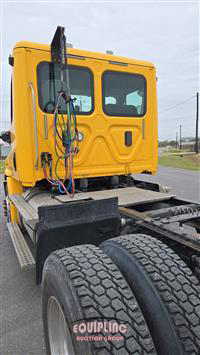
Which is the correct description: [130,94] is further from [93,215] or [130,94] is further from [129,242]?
[129,242]

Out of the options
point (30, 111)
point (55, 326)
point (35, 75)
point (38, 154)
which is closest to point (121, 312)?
point (55, 326)

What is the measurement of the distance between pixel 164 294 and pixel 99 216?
0.92m

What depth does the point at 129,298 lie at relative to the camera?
126 centimetres

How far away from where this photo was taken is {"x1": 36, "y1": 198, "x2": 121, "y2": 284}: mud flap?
1.91 meters

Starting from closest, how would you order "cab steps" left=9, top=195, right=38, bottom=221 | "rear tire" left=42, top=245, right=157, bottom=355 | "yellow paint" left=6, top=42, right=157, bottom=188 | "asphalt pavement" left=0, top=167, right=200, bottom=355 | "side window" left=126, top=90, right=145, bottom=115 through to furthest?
"rear tire" left=42, top=245, right=157, bottom=355
"asphalt pavement" left=0, top=167, right=200, bottom=355
"cab steps" left=9, top=195, right=38, bottom=221
"yellow paint" left=6, top=42, right=157, bottom=188
"side window" left=126, top=90, right=145, bottom=115

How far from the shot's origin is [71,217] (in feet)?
6.49

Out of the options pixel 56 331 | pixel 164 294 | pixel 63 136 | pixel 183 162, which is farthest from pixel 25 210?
pixel 183 162

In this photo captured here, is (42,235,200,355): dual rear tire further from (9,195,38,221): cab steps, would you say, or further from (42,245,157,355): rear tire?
(9,195,38,221): cab steps

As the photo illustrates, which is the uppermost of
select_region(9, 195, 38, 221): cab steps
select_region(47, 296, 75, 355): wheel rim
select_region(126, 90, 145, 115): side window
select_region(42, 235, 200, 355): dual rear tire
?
select_region(126, 90, 145, 115): side window

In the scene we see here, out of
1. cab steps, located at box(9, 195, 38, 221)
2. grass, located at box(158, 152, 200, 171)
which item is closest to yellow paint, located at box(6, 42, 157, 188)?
cab steps, located at box(9, 195, 38, 221)

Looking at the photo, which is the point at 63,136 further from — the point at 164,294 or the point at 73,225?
the point at 164,294

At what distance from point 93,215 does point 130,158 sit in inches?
73.2

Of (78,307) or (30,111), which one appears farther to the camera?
(30,111)

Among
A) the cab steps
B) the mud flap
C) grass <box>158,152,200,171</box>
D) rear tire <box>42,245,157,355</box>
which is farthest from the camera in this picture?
grass <box>158,152,200,171</box>
